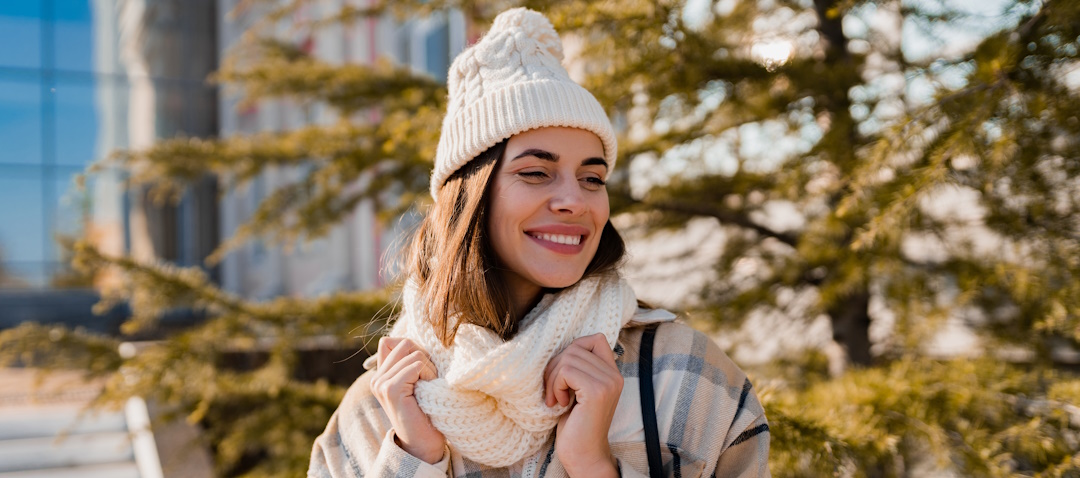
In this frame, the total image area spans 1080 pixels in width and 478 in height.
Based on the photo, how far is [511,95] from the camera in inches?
59.1

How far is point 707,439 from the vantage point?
142cm

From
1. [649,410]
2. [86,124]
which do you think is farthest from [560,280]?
[86,124]

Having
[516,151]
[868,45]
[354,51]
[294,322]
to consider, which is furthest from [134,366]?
[354,51]

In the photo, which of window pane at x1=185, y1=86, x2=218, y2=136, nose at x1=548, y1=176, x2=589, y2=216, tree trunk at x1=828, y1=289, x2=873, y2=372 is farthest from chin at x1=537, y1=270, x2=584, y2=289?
window pane at x1=185, y1=86, x2=218, y2=136

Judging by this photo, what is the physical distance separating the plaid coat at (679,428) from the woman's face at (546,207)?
21cm

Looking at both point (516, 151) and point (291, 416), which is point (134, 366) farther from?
point (516, 151)

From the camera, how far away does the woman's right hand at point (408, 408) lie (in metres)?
1.44

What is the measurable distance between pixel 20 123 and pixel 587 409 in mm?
16617

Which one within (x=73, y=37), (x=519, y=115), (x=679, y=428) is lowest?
(x=679, y=428)

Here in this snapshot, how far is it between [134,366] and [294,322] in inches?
22.6

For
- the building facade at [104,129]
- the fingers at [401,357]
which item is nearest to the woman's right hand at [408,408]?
the fingers at [401,357]

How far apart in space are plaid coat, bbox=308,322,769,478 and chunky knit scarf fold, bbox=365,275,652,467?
0.06 metres

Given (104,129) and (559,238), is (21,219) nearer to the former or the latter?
(104,129)

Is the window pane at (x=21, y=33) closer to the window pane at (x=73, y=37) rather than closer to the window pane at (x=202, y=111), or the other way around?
the window pane at (x=73, y=37)
